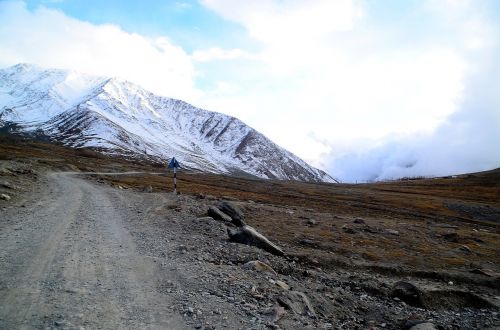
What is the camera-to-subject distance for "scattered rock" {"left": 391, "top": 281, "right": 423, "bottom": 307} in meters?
16.7

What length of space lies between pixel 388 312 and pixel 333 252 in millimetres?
9743

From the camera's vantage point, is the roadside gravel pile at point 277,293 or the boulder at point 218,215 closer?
the roadside gravel pile at point 277,293

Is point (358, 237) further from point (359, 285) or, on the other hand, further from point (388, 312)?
point (388, 312)

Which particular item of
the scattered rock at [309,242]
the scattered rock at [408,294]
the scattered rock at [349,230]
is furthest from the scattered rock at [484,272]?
the scattered rock at [349,230]

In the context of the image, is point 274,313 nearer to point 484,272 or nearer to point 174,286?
point 174,286

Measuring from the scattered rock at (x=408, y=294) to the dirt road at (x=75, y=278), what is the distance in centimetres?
1083

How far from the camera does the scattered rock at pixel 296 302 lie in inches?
491

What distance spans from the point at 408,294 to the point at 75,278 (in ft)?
46.7

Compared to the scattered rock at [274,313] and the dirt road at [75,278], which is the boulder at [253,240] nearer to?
the dirt road at [75,278]

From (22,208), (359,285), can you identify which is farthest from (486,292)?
(22,208)

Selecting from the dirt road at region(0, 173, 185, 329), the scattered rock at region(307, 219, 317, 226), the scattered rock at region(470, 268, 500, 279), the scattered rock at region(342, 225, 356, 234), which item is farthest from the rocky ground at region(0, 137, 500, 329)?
the scattered rock at region(307, 219, 317, 226)

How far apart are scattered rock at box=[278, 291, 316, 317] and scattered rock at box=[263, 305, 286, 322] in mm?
599

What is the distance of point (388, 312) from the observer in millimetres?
14883

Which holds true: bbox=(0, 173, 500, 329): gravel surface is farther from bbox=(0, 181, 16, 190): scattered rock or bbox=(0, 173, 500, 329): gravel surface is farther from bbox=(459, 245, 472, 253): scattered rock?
bbox=(459, 245, 472, 253): scattered rock
